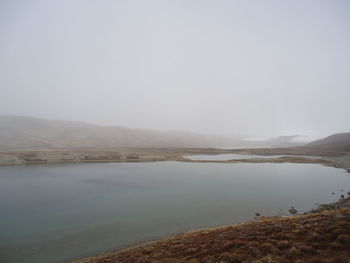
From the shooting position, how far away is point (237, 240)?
439 inches

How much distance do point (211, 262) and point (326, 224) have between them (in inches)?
A: 297

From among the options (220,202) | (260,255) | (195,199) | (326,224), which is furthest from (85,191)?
(326,224)

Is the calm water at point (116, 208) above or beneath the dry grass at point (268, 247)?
beneath

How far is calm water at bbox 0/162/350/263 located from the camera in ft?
49.9

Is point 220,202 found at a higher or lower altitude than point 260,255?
lower

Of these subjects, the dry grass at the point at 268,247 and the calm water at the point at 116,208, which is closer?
the dry grass at the point at 268,247

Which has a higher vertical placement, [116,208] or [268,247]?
[268,247]

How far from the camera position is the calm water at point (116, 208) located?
15.2m

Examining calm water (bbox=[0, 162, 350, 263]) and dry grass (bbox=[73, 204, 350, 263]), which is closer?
dry grass (bbox=[73, 204, 350, 263])

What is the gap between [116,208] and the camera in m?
23.2

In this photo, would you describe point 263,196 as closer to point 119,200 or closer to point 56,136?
point 119,200

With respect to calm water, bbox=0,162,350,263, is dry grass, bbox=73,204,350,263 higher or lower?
higher

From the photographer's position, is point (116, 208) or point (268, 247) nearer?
point (268, 247)

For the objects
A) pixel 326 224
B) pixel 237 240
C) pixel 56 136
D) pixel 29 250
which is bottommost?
pixel 29 250
